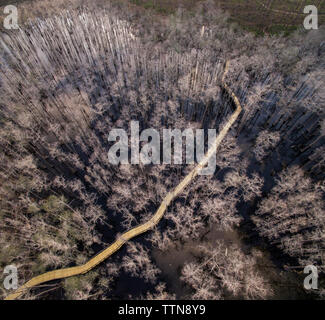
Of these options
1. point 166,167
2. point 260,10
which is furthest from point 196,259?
point 260,10

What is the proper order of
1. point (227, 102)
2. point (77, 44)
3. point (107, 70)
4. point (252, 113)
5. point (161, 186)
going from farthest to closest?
point (77, 44) < point (107, 70) < point (227, 102) < point (252, 113) < point (161, 186)

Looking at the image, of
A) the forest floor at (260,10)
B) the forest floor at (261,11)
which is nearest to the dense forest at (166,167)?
the forest floor at (260,10)

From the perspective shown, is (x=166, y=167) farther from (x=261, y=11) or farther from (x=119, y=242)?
(x=261, y=11)

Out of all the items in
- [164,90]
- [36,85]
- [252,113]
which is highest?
[36,85]

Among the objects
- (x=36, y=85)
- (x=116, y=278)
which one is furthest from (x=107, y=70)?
(x=116, y=278)

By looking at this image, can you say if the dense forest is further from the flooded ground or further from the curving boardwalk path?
the curving boardwalk path

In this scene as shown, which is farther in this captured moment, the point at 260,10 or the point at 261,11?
the point at 260,10
